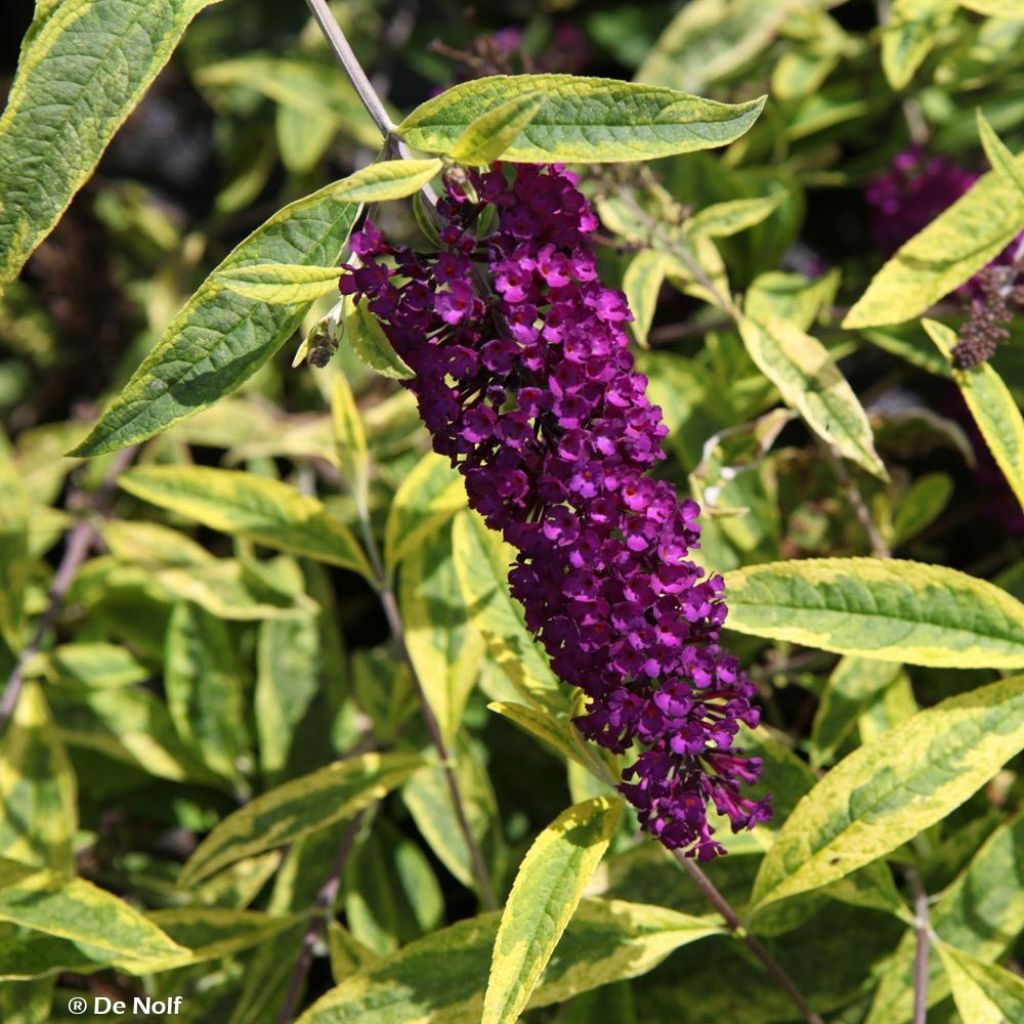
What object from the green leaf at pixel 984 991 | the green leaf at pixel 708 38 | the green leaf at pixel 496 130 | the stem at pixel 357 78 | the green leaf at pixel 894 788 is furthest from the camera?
the green leaf at pixel 708 38

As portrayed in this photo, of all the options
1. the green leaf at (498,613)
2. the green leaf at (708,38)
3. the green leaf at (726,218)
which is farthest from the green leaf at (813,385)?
the green leaf at (708,38)

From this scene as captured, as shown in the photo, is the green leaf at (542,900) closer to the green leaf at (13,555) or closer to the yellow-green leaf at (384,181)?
the yellow-green leaf at (384,181)

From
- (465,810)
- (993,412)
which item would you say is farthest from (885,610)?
(465,810)

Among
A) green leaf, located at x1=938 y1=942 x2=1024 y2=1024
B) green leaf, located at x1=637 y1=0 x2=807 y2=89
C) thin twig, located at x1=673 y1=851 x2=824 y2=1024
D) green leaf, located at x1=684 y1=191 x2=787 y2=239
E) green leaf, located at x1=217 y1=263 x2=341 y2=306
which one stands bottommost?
green leaf, located at x1=938 y1=942 x2=1024 y2=1024

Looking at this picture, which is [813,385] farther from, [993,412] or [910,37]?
[910,37]

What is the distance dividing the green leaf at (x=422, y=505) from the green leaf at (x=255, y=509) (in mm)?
71

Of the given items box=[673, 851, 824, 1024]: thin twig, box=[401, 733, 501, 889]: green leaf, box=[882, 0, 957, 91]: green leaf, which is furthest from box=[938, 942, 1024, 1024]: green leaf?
box=[882, 0, 957, 91]: green leaf

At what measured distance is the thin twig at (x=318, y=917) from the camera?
2162mm

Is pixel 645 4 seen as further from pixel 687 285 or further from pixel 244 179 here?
pixel 687 285

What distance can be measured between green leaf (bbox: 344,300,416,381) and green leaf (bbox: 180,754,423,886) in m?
0.89

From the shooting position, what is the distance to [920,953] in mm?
1990

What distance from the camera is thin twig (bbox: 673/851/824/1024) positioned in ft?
5.71

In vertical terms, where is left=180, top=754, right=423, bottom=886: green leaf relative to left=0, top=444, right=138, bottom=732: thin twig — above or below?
below

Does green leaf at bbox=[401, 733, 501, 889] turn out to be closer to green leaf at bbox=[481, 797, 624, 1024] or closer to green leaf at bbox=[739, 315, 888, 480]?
green leaf at bbox=[481, 797, 624, 1024]
